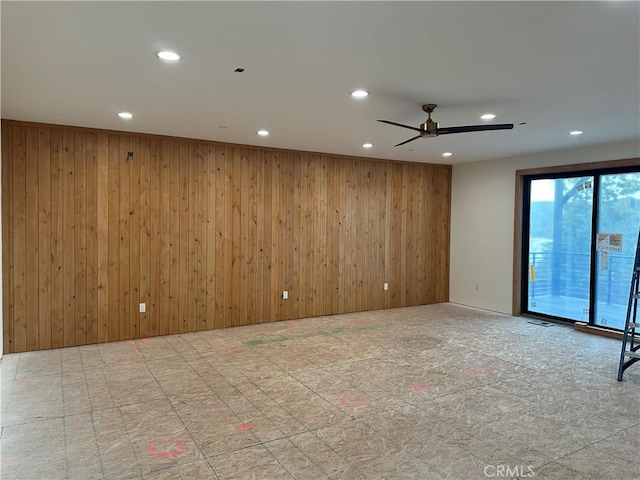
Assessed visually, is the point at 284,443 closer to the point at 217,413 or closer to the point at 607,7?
the point at 217,413

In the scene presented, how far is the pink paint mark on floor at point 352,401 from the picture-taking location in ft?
11.7

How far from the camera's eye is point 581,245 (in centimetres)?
636

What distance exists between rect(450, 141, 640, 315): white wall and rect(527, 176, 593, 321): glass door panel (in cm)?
34

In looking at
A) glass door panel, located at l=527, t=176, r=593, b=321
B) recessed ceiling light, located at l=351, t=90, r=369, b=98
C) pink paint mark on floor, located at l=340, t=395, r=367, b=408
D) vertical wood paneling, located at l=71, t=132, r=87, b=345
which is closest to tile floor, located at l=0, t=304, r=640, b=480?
pink paint mark on floor, located at l=340, t=395, r=367, b=408

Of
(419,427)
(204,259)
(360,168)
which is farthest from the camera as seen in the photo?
(360,168)

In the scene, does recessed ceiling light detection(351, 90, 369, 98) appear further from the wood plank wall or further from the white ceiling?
the wood plank wall

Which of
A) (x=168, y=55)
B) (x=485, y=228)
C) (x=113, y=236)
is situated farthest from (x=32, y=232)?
(x=485, y=228)

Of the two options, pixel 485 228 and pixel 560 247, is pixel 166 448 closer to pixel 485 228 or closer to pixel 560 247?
pixel 560 247

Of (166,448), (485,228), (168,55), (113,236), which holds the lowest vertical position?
(166,448)

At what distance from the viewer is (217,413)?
133 inches

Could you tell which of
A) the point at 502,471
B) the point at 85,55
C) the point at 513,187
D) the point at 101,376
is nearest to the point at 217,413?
the point at 101,376

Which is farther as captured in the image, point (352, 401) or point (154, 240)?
point (154, 240)

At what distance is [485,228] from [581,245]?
1602 millimetres

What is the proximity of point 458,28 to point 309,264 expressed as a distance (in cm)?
479
